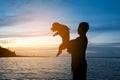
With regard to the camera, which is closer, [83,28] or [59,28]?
[59,28]

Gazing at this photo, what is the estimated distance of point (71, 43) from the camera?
546 centimetres

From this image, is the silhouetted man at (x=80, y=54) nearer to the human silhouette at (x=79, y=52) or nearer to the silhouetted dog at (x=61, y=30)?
the human silhouette at (x=79, y=52)

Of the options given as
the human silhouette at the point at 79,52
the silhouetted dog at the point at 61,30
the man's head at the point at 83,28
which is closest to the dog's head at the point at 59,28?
the silhouetted dog at the point at 61,30

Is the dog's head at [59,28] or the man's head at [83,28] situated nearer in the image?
the dog's head at [59,28]

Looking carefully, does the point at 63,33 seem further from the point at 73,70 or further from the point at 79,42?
the point at 73,70

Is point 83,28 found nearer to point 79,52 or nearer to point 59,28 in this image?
point 79,52

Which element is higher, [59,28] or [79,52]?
[59,28]

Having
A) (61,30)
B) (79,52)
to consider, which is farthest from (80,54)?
(61,30)

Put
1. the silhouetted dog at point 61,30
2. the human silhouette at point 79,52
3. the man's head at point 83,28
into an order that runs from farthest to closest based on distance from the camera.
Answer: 1. the man's head at point 83,28
2. the human silhouette at point 79,52
3. the silhouetted dog at point 61,30

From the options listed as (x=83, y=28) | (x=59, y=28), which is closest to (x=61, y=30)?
(x=59, y=28)

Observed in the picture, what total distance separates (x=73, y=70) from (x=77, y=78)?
0.21 m

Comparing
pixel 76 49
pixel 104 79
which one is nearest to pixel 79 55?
pixel 76 49

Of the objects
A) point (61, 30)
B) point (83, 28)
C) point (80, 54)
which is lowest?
point (80, 54)

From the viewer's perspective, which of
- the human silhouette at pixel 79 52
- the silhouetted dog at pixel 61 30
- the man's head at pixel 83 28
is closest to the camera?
the silhouetted dog at pixel 61 30
